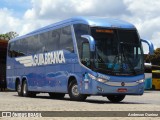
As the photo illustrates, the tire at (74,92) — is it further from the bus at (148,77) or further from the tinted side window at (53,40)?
the bus at (148,77)

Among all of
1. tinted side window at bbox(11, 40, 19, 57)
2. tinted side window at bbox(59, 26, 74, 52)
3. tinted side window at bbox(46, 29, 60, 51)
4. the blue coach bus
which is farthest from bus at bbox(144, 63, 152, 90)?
tinted side window at bbox(59, 26, 74, 52)

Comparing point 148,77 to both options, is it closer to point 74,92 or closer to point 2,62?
point 2,62

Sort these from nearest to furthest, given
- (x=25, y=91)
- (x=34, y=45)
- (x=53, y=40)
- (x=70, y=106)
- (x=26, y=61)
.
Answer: (x=70, y=106) < (x=53, y=40) < (x=34, y=45) < (x=26, y=61) < (x=25, y=91)

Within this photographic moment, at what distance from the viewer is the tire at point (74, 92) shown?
2088cm

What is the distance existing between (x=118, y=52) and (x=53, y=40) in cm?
426

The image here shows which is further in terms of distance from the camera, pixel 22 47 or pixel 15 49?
pixel 15 49

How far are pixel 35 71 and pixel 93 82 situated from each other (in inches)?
273

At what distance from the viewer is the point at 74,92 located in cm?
2120

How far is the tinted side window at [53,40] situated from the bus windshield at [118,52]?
10.5ft

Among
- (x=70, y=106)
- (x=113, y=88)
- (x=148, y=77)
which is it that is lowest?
(x=70, y=106)

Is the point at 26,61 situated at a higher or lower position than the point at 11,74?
higher

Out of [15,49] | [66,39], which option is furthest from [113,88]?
[15,49]

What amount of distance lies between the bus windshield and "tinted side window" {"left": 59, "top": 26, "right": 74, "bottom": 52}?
1.58 m

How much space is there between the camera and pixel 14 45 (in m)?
29.8
